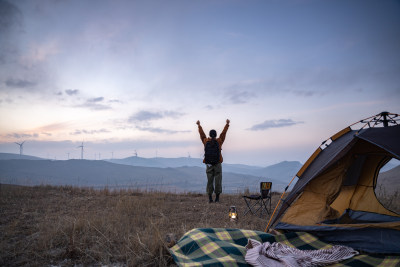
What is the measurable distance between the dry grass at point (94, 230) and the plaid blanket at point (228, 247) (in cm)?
28

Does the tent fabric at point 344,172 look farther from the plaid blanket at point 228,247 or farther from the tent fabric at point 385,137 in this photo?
the plaid blanket at point 228,247

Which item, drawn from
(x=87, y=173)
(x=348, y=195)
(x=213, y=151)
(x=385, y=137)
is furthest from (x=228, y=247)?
(x=87, y=173)

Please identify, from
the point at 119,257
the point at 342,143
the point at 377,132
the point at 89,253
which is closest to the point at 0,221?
the point at 89,253

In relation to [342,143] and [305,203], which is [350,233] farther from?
[342,143]

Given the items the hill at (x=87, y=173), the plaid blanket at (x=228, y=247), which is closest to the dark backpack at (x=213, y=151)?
the plaid blanket at (x=228, y=247)

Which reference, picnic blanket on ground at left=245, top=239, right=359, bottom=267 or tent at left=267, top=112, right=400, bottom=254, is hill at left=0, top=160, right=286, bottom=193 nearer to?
tent at left=267, top=112, right=400, bottom=254

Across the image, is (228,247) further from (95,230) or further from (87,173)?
(87,173)

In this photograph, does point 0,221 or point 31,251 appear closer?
point 31,251

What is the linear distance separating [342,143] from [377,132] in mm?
547

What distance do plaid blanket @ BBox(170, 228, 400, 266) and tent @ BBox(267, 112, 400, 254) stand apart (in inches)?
11.2

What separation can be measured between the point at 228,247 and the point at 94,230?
2322 millimetres

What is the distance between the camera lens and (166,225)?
5.22m

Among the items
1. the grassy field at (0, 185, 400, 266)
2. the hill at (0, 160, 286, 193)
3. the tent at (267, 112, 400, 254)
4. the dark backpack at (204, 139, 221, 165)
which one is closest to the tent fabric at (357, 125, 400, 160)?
the tent at (267, 112, 400, 254)

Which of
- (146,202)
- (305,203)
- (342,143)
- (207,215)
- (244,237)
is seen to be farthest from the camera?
(146,202)
